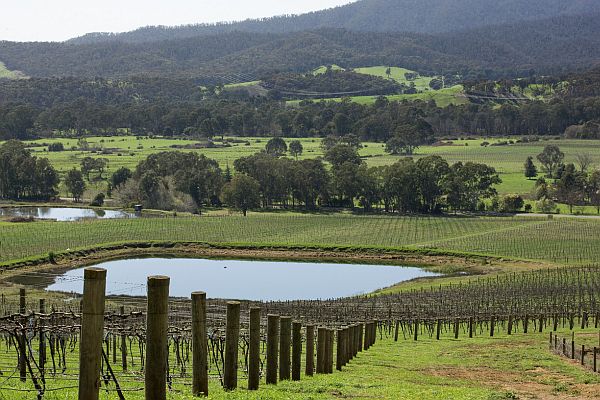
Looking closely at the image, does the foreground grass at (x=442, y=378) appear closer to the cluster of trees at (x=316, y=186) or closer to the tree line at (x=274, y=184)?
the cluster of trees at (x=316, y=186)

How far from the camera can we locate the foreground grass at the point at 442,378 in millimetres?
12789

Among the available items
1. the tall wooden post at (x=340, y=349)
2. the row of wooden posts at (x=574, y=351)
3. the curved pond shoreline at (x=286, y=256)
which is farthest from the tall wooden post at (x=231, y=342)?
the curved pond shoreline at (x=286, y=256)

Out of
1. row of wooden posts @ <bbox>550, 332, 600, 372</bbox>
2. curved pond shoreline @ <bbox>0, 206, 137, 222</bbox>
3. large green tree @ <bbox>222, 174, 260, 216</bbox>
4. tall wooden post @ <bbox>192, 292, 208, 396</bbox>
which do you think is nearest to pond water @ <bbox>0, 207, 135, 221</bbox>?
curved pond shoreline @ <bbox>0, 206, 137, 222</bbox>

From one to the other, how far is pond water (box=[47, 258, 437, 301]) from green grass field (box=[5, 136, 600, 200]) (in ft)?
164

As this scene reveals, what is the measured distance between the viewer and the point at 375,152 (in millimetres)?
163250

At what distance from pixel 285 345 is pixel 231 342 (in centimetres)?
236

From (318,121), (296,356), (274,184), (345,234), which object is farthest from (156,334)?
(318,121)

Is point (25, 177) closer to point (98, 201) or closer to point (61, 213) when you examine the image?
point (98, 201)

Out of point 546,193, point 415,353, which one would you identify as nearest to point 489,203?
point 546,193

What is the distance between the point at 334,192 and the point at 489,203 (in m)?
19.4

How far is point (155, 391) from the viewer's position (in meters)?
8.30

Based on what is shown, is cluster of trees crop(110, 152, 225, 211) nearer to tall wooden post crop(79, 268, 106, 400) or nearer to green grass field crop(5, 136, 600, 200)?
green grass field crop(5, 136, 600, 200)

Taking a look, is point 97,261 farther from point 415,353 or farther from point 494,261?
point 415,353

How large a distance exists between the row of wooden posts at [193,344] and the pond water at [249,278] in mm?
42720
